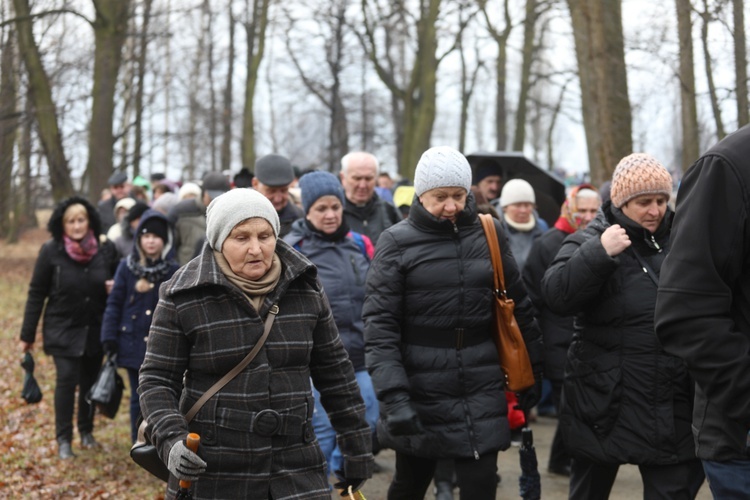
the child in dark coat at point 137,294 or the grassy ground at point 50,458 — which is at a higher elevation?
the child in dark coat at point 137,294

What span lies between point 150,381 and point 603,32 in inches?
326

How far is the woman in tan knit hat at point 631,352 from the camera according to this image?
16.3ft

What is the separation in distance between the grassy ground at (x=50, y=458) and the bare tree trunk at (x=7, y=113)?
6.44 m

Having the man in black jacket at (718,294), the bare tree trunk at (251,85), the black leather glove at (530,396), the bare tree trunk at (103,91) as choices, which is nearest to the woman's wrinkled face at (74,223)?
the black leather glove at (530,396)

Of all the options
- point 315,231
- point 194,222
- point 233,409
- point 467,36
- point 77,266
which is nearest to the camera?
point 233,409

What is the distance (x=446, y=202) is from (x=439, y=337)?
71 centimetres

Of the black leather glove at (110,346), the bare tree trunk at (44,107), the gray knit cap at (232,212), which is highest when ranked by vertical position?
the bare tree trunk at (44,107)

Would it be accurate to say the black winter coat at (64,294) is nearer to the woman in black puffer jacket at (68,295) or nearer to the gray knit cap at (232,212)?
the woman in black puffer jacket at (68,295)

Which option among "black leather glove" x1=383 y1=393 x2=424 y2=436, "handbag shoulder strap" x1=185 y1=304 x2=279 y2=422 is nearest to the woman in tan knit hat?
"black leather glove" x1=383 y1=393 x2=424 y2=436

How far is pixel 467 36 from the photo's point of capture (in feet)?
94.5

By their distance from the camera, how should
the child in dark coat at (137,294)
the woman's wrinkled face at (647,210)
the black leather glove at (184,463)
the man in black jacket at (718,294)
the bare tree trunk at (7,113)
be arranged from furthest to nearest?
1. the bare tree trunk at (7,113)
2. the child in dark coat at (137,294)
3. the woman's wrinkled face at (647,210)
4. the black leather glove at (184,463)
5. the man in black jacket at (718,294)

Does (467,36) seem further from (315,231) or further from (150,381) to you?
(150,381)

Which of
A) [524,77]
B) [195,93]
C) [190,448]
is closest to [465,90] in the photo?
[524,77]

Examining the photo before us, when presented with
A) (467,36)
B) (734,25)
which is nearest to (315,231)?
(734,25)
